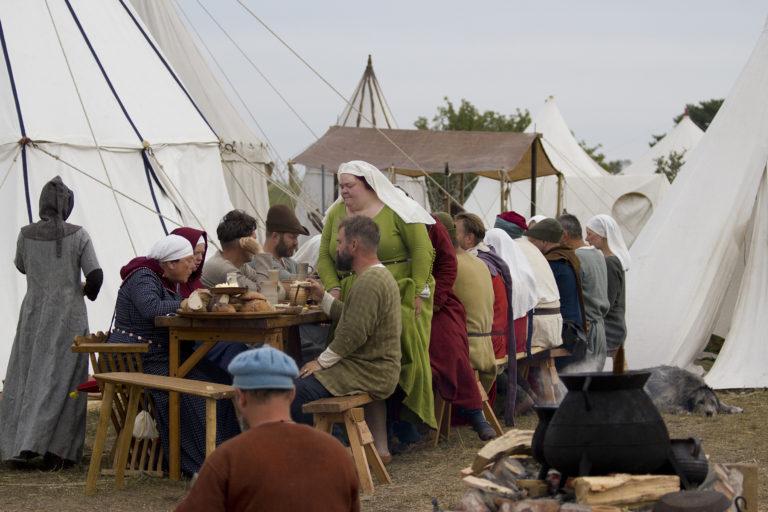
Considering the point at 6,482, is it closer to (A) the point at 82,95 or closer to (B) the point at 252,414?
(B) the point at 252,414

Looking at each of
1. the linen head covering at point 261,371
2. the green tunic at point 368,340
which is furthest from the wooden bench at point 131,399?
the linen head covering at point 261,371

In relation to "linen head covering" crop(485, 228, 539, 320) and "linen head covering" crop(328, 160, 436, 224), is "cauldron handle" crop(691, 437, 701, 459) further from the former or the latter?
"linen head covering" crop(485, 228, 539, 320)

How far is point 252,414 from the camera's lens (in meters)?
2.05

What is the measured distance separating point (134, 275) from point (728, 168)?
5.67 metres

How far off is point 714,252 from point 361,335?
476 centimetres

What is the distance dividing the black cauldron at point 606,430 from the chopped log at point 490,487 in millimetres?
165

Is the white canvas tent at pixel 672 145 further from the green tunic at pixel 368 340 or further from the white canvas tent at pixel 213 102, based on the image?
the green tunic at pixel 368 340

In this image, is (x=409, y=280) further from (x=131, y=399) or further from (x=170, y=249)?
(x=131, y=399)

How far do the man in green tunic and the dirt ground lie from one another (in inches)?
19.2

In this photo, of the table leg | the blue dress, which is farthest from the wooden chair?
the table leg

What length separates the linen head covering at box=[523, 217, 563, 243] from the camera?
20.6 ft

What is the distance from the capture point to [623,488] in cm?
289

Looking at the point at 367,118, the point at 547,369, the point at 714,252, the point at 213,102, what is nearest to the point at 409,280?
the point at 547,369

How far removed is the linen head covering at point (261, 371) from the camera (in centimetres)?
203
